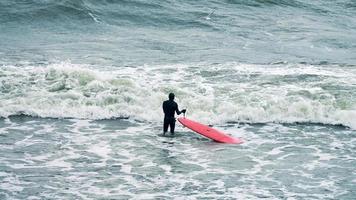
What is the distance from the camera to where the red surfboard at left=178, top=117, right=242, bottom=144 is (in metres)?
18.6

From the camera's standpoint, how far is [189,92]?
22766mm

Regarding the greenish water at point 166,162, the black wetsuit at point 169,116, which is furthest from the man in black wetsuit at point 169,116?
the greenish water at point 166,162

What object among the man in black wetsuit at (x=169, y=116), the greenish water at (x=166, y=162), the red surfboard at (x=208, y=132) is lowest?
the greenish water at (x=166, y=162)

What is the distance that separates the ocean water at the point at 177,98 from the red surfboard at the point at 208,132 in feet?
0.72

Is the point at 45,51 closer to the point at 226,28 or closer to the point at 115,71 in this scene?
the point at 115,71

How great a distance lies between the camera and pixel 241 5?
36750 mm

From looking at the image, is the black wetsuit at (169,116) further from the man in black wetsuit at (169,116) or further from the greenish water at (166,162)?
the greenish water at (166,162)

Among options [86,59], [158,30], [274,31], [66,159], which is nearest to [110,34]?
[158,30]

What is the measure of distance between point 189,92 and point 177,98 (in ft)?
1.81

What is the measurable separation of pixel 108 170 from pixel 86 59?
1117cm

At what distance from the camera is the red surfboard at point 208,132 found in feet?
60.9

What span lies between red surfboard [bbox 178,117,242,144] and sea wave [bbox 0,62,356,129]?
1105 mm

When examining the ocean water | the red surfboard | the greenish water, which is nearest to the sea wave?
the ocean water

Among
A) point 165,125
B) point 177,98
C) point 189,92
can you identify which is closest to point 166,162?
point 165,125
